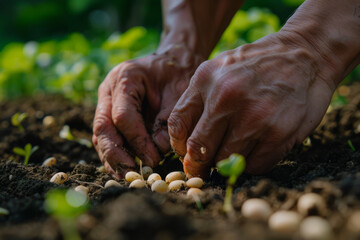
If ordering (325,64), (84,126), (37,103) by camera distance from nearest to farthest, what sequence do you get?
1. (325,64)
2. (84,126)
3. (37,103)

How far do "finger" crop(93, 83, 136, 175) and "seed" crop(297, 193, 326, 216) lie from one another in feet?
2.94

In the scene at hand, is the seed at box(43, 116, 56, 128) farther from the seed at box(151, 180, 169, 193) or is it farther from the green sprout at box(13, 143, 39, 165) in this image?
the seed at box(151, 180, 169, 193)

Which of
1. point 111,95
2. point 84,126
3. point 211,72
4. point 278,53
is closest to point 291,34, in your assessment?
point 278,53

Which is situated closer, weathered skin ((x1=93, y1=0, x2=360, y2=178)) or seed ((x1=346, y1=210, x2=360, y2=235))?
seed ((x1=346, y1=210, x2=360, y2=235))

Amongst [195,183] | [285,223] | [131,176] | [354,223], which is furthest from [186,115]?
[354,223]

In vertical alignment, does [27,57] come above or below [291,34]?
below

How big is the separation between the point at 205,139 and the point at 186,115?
14 centimetres

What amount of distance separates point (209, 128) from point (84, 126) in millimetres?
1628

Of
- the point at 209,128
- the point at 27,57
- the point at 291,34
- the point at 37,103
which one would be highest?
the point at 291,34

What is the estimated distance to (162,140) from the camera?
1.73 meters

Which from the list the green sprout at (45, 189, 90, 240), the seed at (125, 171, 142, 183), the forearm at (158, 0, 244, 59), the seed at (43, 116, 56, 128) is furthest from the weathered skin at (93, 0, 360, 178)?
the seed at (43, 116, 56, 128)

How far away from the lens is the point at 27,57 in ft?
13.7

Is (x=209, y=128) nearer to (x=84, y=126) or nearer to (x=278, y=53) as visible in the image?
(x=278, y=53)

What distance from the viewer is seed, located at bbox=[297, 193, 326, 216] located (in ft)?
3.19
